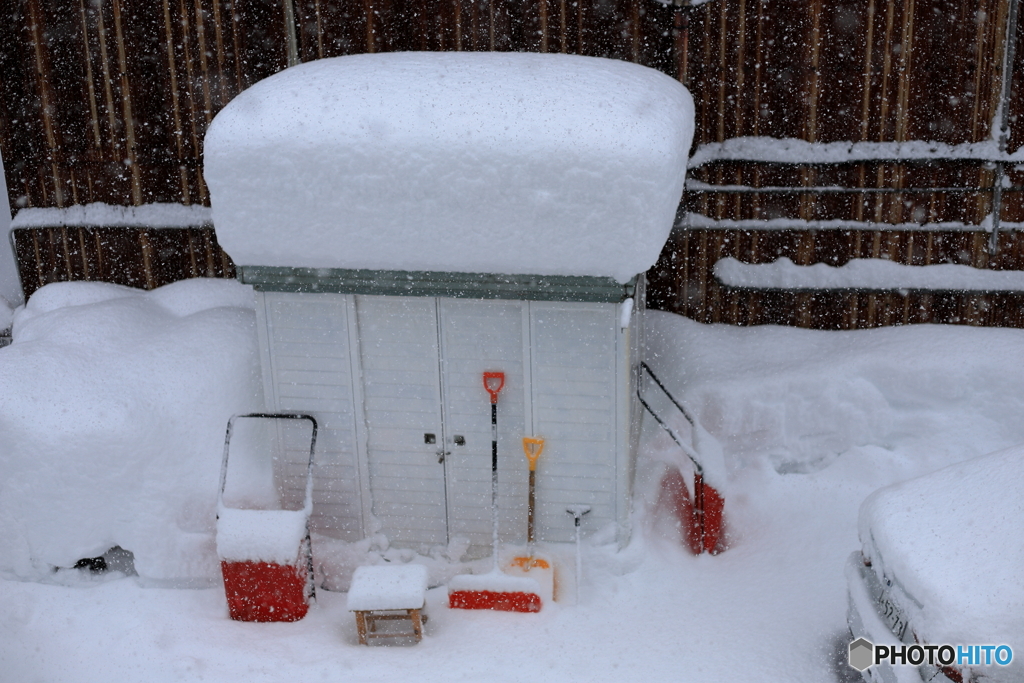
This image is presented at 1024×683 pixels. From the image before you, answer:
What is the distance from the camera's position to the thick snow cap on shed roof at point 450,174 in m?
6.37

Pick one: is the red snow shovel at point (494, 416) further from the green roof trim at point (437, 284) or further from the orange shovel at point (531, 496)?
the green roof trim at point (437, 284)

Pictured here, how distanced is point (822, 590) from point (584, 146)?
3.44 metres

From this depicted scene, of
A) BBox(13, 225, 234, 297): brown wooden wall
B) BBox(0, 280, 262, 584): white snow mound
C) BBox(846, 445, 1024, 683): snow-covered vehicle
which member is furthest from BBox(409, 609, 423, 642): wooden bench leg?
BBox(13, 225, 234, 297): brown wooden wall

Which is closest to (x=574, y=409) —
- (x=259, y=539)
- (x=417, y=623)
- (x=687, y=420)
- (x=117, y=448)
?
(x=687, y=420)

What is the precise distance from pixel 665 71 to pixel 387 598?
5.21 m

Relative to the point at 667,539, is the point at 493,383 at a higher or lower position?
higher

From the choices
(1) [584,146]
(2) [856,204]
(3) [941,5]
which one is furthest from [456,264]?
(3) [941,5]

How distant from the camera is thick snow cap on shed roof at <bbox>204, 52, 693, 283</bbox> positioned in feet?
20.9

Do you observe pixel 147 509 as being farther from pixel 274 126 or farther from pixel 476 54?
pixel 476 54

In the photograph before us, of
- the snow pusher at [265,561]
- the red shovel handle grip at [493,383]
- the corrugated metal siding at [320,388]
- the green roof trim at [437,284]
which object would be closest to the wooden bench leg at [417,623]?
the snow pusher at [265,561]

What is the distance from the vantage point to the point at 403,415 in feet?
23.7

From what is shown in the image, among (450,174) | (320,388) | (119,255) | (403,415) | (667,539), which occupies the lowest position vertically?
(667,539)

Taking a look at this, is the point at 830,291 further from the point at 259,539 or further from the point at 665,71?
the point at 259,539

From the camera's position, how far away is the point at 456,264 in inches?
263
